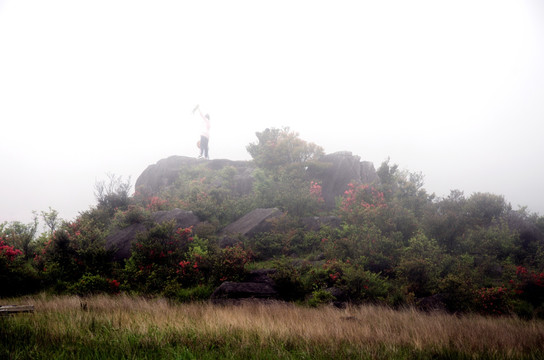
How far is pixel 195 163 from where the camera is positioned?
27.1 meters

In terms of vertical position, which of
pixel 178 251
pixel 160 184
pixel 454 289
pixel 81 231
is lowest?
pixel 454 289

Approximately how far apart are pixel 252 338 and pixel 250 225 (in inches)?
382

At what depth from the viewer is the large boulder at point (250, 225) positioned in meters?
13.2

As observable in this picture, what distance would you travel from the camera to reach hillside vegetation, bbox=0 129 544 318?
834 centimetres

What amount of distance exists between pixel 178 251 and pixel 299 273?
497cm

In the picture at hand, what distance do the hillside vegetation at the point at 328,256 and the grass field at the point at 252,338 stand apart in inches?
99.3

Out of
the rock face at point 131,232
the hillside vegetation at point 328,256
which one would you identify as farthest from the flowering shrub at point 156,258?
the rock face at point 131,232

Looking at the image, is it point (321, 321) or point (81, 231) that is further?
point (81, 231)

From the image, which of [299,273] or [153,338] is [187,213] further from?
[153,338]

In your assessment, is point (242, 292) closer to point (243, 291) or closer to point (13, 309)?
point (243, 291)

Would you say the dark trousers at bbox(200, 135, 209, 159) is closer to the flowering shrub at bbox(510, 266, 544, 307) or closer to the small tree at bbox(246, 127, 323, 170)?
the small tree at bbox(246, 127, 323, 170)

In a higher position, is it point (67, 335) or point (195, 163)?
point (195, 163)

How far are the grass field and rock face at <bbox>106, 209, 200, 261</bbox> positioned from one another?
5.90 metres

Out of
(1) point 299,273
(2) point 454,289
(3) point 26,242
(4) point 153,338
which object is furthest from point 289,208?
(3) point 26,242
